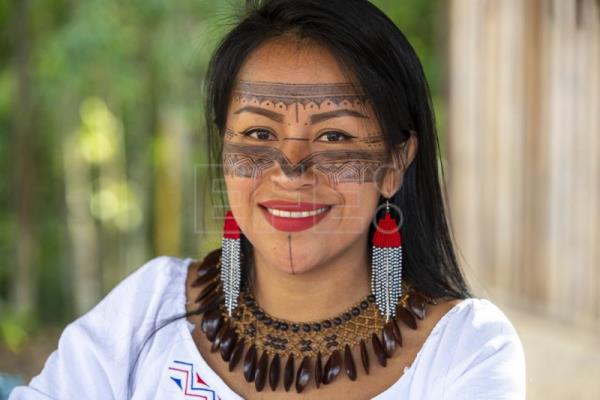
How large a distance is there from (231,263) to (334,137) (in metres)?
0.40

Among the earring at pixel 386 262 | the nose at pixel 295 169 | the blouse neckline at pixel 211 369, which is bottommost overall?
the blouse neckline at pixel 211 369

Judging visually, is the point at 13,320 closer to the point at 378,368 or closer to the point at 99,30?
the point at 99,30

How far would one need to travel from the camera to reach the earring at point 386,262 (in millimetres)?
2057

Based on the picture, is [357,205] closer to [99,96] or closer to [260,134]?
[260,134]

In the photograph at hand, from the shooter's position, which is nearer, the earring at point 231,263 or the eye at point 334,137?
the eye at point 334,137

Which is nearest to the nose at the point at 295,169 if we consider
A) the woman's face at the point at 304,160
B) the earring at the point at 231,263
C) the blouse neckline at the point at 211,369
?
the woman's face at the point at 304,160

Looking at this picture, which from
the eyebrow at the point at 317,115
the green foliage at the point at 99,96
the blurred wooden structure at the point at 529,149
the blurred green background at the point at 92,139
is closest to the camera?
Answer: the eyebrow at the point at 317,115

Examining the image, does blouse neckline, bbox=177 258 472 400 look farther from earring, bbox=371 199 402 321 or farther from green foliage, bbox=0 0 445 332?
green foliage, bbox=0 0 445 332

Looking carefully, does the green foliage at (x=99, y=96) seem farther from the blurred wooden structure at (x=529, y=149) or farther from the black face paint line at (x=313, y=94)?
the black face paint line at (x=313, y=94)

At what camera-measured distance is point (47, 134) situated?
13320mm

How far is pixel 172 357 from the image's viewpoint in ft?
6.86

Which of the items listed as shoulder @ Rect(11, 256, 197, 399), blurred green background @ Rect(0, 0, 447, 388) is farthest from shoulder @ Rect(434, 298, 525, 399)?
blurred green background @ Rect(0, 0, 447, 388)

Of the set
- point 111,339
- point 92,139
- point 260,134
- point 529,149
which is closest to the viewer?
point 260,134

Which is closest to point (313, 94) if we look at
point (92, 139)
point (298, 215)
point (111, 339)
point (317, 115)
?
point (317, 115)
